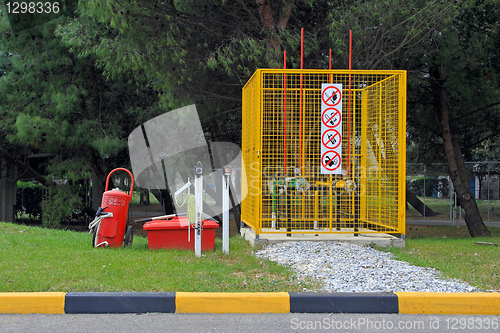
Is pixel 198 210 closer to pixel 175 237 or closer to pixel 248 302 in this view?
pixel 175 237

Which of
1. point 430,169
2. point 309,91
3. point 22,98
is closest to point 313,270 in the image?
point 309,91

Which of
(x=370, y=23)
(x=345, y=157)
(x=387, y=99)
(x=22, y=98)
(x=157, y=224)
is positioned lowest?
(x=157, y=224)

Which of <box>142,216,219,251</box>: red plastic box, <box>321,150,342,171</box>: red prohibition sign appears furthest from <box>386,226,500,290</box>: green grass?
<box>142,216,219,251</box>: red plastic box

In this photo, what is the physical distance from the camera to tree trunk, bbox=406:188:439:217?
69.1 ft

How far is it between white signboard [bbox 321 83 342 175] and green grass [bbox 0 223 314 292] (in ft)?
6.57

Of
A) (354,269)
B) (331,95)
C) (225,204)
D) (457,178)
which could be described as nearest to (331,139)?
(331,95)

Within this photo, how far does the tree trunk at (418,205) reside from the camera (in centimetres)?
2106

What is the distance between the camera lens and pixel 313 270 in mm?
6293

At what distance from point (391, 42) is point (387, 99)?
3.84 m

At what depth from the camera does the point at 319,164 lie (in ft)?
27.5

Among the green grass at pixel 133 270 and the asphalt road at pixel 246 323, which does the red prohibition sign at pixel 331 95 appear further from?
the asphalt road at pixel 246 323

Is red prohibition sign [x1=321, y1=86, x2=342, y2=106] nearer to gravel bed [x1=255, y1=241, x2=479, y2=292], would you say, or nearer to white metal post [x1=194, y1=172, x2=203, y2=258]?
gravel bed [x1=255, y1=241, x2=479, y2=292]

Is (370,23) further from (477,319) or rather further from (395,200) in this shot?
(477,319)

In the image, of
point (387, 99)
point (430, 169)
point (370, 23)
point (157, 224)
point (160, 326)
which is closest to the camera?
point (160, 326)
